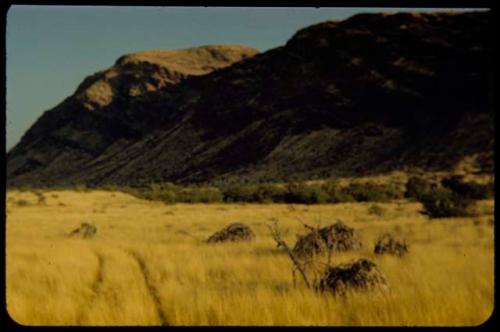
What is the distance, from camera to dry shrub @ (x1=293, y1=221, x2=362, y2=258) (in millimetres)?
13156

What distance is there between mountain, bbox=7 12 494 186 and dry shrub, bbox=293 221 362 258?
49234 millimetres

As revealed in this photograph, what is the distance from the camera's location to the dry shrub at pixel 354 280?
27.9 ft

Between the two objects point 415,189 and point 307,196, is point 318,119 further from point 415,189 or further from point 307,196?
point 307,196

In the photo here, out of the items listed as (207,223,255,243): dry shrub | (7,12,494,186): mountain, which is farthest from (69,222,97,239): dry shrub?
(7,12,494,186): mountain

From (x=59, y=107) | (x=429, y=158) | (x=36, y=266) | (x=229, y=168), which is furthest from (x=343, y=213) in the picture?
(x=59, y=107)

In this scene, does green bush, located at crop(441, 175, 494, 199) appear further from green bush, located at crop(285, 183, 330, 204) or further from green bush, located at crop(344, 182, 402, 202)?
green bush, located at crop(285, 183, 330, 204)

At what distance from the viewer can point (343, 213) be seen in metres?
29.4

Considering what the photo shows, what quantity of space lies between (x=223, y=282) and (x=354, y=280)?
92.2 inches

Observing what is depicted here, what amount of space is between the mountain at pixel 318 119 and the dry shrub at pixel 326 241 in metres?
49.2

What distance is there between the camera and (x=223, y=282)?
10188mm

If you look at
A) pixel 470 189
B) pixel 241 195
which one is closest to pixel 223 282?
pixel 470 189

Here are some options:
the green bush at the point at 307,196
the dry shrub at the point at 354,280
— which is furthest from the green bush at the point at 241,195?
the dry shrub at the point at 354,280

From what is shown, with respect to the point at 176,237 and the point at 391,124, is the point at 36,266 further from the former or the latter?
the point at 391,124
